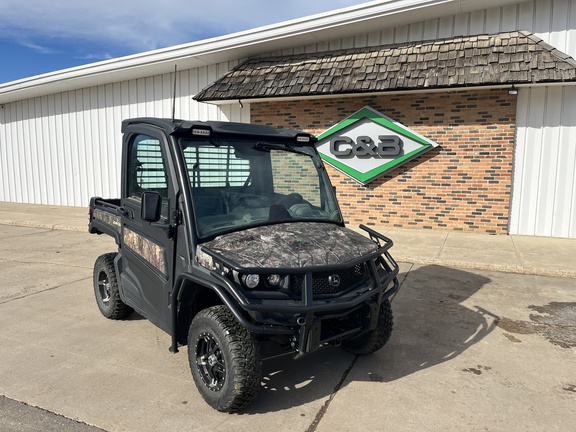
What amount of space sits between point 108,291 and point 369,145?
24.8 ft

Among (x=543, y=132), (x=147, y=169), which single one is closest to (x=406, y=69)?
(x=543, y=132)

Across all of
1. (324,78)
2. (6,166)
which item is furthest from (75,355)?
(6,166)

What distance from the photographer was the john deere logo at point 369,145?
34.4 feet

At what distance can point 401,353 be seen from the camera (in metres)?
4.17

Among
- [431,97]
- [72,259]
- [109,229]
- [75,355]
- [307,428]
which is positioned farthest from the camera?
[431,97]

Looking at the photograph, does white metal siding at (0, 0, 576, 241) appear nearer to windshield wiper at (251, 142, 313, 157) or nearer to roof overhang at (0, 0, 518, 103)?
roof overhang at (0, 0, 518, 103)

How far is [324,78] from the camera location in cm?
1034

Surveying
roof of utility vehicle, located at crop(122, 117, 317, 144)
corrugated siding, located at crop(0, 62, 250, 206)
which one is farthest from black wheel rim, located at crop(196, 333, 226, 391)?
corrugated siding, located at crop(0, 62, 250, 206)

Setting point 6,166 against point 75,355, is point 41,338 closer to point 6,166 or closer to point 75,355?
point 75,355

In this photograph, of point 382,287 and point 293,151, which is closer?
point 382,287

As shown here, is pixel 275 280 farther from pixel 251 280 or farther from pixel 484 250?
pixel 484 250

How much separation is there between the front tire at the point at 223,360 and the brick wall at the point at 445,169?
8.29 m

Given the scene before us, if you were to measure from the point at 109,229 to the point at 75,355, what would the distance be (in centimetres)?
142

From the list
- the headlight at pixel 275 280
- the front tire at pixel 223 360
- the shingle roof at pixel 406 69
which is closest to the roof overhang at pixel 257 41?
the shingle roof at pixel 406 69
